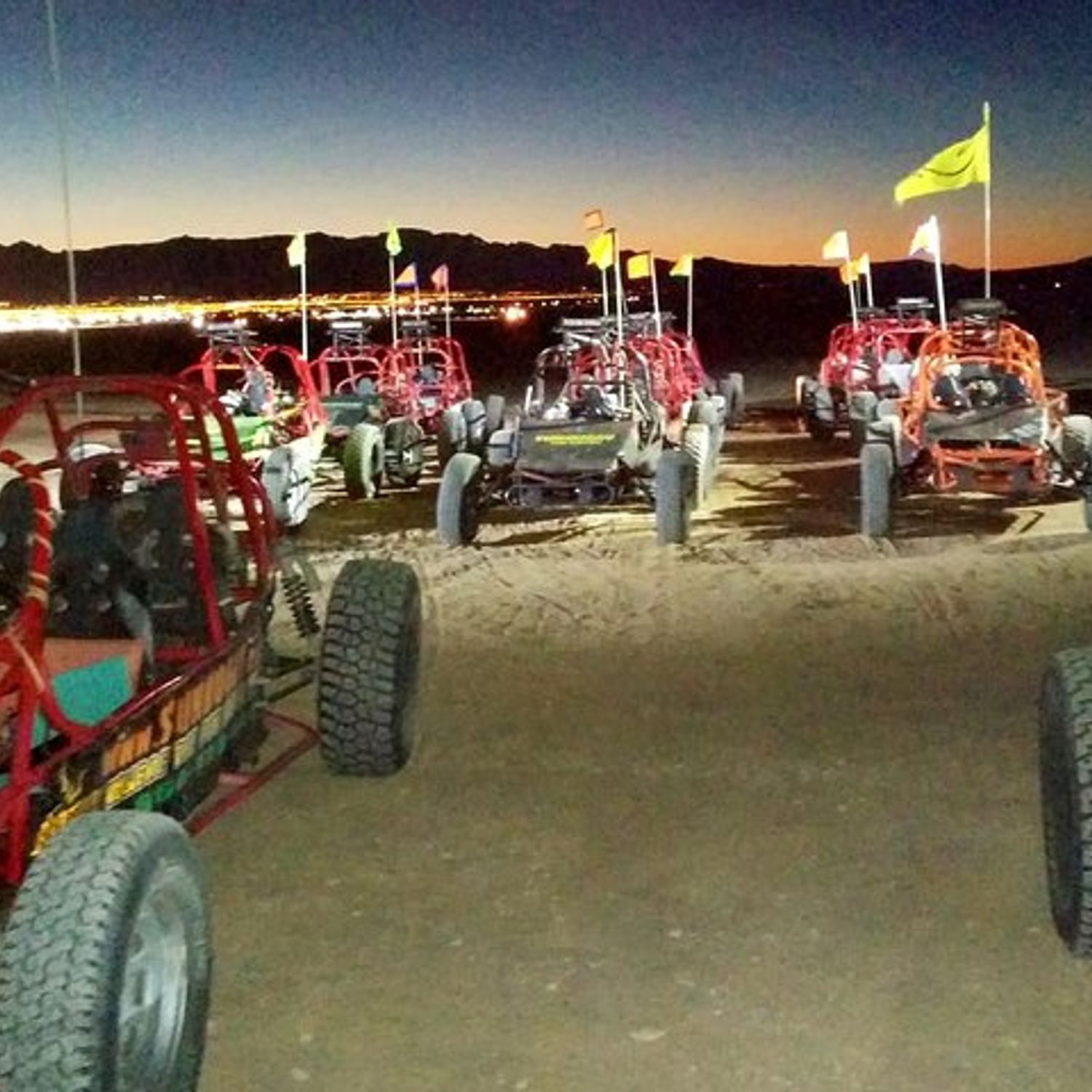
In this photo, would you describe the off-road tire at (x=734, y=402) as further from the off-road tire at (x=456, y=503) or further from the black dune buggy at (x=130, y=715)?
the black dune buggy at (x=130, y=715)

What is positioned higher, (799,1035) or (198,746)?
(198,746)

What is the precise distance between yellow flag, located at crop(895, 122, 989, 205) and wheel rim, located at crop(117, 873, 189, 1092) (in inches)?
490

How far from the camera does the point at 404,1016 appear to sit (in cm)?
393

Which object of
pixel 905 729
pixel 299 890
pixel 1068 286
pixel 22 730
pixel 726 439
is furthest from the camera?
pixel 1068 286

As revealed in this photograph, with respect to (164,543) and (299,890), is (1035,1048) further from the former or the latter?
(164,543)

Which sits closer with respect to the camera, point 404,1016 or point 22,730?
point 22,730

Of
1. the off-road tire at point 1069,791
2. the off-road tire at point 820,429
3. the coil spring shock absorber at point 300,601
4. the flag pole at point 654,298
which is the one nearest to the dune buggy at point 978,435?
the coil spring shock absorber at point 300,601

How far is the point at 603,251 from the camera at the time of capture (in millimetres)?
17297

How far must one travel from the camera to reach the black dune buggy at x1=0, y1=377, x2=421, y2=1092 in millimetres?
2947

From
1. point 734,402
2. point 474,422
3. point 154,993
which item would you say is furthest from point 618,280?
point 154,993

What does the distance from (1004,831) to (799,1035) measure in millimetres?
1618

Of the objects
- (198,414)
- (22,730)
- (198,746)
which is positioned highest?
(198,414)

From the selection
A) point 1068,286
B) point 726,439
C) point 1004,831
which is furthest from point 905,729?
point 1068,286

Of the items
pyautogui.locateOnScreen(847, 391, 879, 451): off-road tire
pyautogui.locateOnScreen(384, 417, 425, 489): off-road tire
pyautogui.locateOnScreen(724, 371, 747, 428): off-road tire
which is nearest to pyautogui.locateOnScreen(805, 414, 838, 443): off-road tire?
pyautogui.locateOnScreen(847, 391, 879, 451): off-road tire
